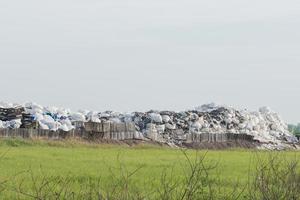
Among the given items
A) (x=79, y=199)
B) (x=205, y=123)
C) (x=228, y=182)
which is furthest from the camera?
(x=205, y=123)

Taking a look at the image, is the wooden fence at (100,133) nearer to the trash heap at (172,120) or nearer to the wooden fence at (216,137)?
the wooden fence at (216,137)

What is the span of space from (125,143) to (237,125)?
1109 centimetres

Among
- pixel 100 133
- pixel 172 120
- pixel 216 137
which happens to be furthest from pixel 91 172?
pixel 172 120

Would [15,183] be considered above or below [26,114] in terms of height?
below

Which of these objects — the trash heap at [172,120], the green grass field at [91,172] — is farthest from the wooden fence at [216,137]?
the green grass field at [91,172]

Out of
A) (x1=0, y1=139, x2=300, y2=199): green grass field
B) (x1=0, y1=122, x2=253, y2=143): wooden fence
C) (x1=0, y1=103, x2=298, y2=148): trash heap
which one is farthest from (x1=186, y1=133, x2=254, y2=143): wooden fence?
(x1=0, y1=139, x2=300, y2=199): green grass field

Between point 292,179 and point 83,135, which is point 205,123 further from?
point 292,179

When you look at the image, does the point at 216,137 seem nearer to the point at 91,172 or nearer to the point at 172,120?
the point at 172,120

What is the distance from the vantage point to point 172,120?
130 ft

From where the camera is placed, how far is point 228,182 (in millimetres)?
13734

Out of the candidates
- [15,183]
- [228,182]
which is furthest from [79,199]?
[228,182]

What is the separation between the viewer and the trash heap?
33031mm

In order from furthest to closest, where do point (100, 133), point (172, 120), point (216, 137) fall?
point (172, 120) → point (216, 137) → point (100, 133)

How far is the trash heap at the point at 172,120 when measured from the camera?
108ft
